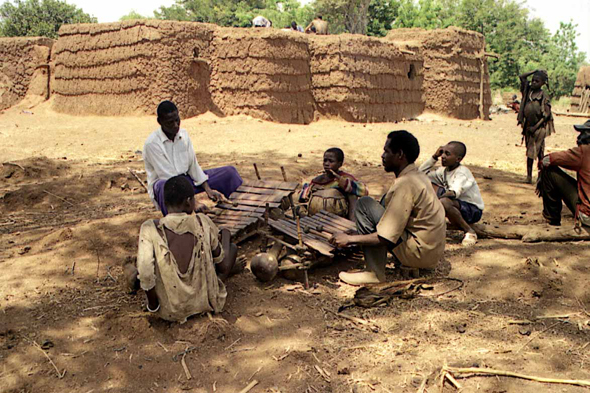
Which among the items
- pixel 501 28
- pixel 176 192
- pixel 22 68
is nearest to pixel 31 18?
pixel 22 68

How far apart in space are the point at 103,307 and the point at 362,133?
10214 mm

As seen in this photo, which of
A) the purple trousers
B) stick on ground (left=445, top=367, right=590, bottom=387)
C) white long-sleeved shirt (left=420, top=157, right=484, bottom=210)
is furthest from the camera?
the purple trousers

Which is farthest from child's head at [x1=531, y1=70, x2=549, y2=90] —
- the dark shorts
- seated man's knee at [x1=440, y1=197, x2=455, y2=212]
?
seated man's knee at [x1=440, y1=197, x2=455, y2=212]

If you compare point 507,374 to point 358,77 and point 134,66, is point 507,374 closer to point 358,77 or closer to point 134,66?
point 134,66

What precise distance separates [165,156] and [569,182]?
A: 156 inches

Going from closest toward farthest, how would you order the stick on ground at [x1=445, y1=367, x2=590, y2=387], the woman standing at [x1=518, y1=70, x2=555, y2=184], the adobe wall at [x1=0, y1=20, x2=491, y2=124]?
the stick on ground at [x1=445, y1=367, x2=590, y2=387], the woman standing at [x1=518, y1=70, x2=555, y2=184], the adobe wall at [x1=0, y1=20, x2=491, y2=124]

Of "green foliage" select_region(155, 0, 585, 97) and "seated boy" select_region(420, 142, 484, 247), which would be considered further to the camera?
"green foliage" select_region(155, 0, 585, 97)

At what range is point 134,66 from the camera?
12.6 meters

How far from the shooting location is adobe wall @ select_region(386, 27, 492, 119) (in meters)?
16.5

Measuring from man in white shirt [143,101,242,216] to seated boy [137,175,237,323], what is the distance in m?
1.24

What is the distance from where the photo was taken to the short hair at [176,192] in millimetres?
2969

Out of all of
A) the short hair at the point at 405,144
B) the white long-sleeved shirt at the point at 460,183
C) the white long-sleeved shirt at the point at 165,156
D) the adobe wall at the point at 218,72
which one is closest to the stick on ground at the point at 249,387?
the short hair at the point at 405,144

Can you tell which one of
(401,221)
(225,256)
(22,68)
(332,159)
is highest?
(22,68)

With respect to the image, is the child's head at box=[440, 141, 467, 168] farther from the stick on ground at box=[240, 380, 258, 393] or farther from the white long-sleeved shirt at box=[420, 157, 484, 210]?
the stick on ground at box=[240, 380, 258, 393]
